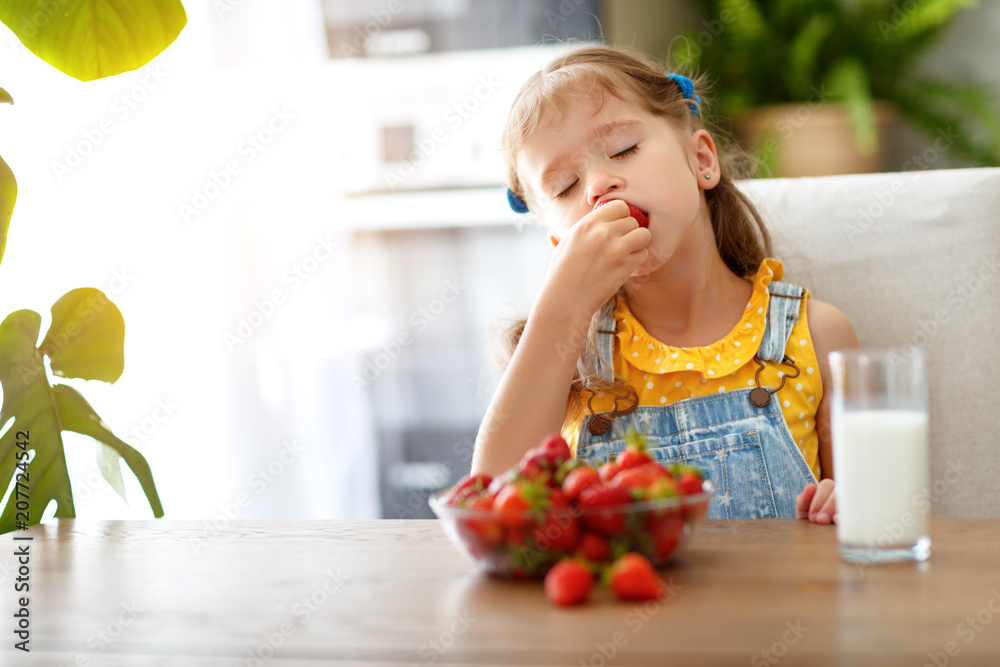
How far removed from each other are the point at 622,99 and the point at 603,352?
14.7 inches

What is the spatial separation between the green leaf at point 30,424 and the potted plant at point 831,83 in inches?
95.4

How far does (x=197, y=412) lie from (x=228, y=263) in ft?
1.32

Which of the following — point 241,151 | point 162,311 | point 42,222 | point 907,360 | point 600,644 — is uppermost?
point 241,151

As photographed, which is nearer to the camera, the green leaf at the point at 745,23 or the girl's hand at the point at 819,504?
the girl's hand at the point at 819,504

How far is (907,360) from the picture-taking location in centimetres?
69

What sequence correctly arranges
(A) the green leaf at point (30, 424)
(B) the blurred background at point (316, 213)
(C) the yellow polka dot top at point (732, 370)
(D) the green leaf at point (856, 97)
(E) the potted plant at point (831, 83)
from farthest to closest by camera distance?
(E) the potted plant at point (831, 83) → (D) the green leaf at point (856, 97) → (B) the blurred background at point (316, 213) → (C) the yellow polka dot top at point (732, 370) → (A) the green leaf at point (30, 424)

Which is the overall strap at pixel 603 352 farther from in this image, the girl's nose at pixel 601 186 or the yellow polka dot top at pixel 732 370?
the girl's nose at pixel 601 186

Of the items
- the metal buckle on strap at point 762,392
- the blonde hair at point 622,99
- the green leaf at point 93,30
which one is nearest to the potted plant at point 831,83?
the blonde hair at point 622,99

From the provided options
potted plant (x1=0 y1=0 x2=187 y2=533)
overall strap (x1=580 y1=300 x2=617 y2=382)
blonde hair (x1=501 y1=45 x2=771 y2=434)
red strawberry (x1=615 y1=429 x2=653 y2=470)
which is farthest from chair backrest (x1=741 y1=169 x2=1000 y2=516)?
potted plant (x1=0 y1=0 x2=187 y2=533)

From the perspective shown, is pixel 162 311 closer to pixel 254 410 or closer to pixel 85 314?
pixel 254 410

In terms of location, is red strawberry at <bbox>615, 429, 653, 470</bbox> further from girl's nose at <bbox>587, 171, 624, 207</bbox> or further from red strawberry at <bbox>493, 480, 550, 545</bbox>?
girl's nose at <bbox>587, 171, 624, 207</bbox>

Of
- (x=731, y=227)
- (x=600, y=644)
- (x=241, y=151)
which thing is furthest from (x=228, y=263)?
(x=600, y=644)

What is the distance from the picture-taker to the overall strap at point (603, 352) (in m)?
1.31

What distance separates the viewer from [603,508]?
67 centimetres
